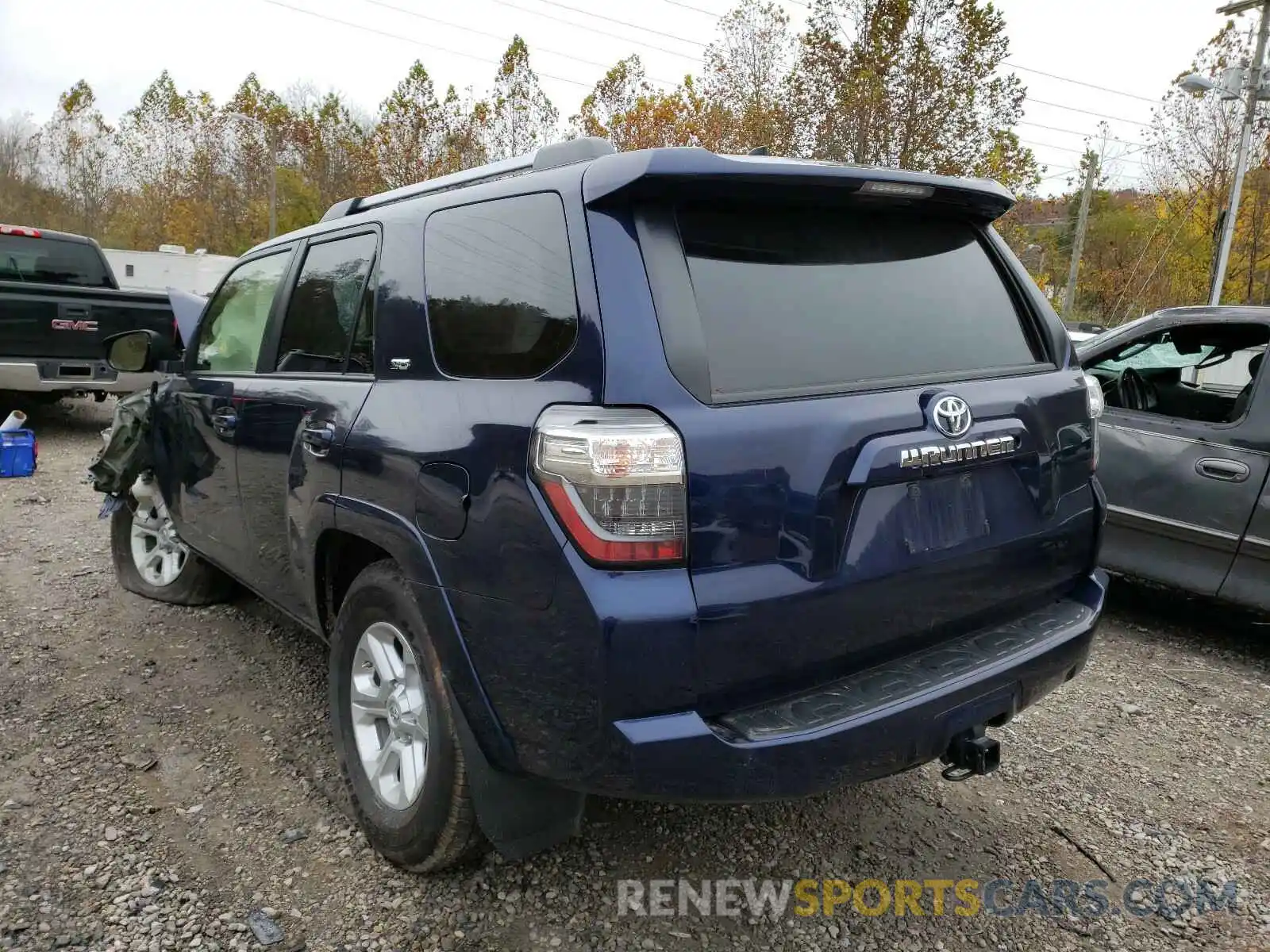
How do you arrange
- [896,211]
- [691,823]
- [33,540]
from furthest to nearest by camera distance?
[33,540] < [691,823] < [896,211]

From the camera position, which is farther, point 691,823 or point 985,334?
point 691,823

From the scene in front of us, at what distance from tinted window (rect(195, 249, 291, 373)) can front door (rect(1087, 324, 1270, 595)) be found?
160 inches

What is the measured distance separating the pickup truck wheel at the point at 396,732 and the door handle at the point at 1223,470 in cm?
380

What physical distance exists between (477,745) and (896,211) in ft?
5.73

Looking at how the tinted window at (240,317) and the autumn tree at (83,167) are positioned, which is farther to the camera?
the autumn tree at (83,167)

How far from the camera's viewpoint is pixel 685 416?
5.91ft

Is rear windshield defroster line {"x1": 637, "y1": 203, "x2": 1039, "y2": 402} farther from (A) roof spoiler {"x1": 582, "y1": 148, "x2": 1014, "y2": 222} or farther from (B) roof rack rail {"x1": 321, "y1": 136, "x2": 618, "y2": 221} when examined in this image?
(B) roof rack rail {"x1": 321, "y1": 136, "x2": 618, "y2": 221}

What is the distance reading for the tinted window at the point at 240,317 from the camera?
339 centimetres

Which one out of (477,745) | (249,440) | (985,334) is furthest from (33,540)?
(985,334)

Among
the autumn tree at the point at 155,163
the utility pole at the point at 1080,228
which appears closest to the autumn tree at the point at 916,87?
the utility pole at the point at 1080,228

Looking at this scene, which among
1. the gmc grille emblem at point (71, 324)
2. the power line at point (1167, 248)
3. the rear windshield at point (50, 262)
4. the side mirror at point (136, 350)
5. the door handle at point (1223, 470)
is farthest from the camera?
the power line at point (1167, 248)

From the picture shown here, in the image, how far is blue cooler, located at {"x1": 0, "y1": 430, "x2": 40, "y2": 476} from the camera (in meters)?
7.20

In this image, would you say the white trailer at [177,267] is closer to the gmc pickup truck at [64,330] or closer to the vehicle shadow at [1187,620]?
the gmc pickup truck at [64,330]

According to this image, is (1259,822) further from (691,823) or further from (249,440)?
(249,440)
